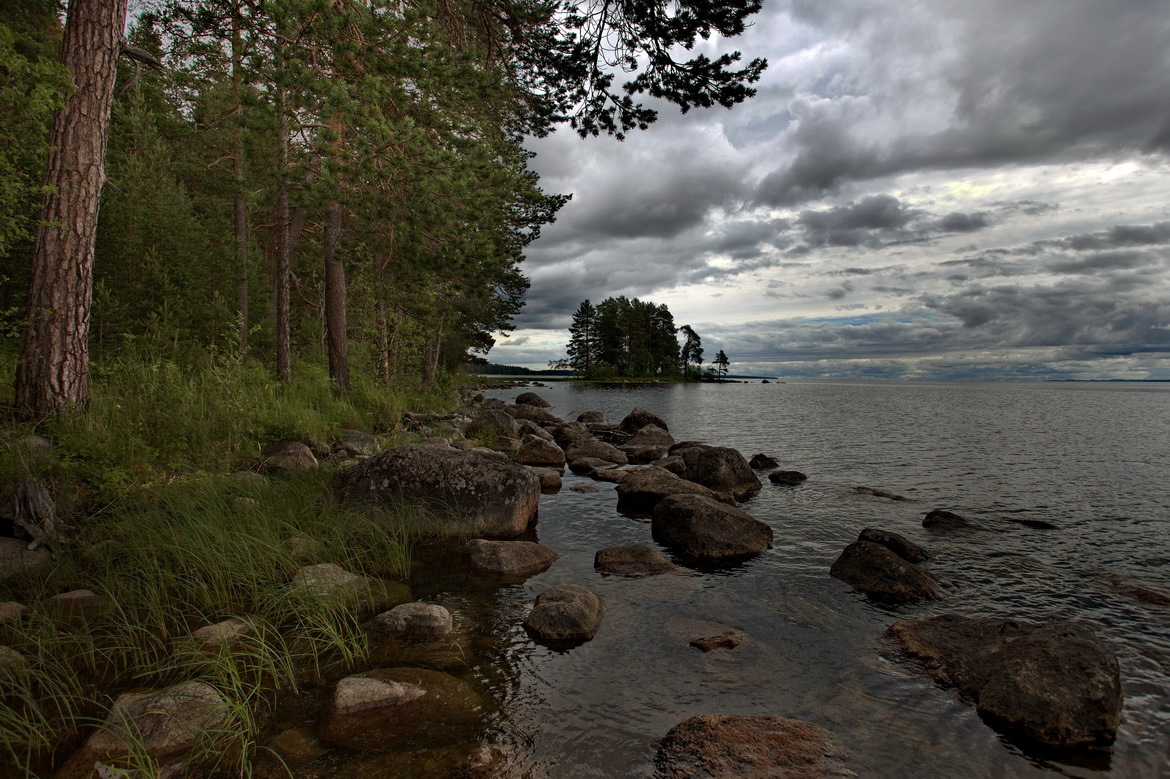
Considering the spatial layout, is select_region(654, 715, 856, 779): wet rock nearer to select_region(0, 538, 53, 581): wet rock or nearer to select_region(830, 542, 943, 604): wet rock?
select_region(830, 542, 943, 604): wet rock

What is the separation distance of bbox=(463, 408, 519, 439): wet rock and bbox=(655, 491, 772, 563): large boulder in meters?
9.47

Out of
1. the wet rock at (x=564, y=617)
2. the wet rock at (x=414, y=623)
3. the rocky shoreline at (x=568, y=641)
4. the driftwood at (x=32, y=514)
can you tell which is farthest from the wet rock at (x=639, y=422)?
the driftwood at (x=32, y=514)

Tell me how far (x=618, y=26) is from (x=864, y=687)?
8.61 meters

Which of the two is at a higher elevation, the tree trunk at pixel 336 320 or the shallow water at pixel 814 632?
the tree trunk at pixel 336 320

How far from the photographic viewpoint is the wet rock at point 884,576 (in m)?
7.14

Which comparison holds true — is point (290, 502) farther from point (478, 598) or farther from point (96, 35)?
point (96, 35)

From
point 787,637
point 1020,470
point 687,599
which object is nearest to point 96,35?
point 687,599

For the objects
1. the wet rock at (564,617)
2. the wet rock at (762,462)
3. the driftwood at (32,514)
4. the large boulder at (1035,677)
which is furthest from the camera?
the wet rock at (762,462)

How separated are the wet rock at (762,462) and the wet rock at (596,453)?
168 inches

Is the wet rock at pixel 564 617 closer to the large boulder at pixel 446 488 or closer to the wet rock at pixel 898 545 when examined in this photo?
the large boulder at pixel 446 488

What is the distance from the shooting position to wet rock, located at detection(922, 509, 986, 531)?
10875 mm

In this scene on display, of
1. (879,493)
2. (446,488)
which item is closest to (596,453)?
(879,493)

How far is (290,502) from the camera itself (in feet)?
23.5

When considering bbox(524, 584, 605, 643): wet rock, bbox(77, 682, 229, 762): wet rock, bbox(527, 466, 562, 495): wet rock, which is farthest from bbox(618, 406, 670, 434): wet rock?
bbox(77, 682, 229, 762): wet rock
